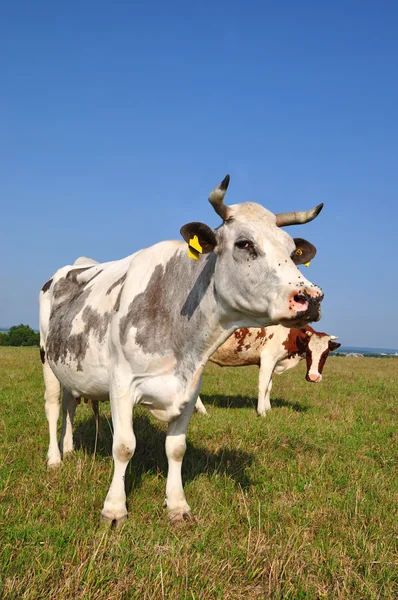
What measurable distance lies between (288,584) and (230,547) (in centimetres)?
64

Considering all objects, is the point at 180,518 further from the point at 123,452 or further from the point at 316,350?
the point at 316,350

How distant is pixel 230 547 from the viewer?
3816 mm

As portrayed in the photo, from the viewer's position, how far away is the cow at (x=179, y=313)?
159 inches

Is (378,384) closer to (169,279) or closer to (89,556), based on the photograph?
(169,279)

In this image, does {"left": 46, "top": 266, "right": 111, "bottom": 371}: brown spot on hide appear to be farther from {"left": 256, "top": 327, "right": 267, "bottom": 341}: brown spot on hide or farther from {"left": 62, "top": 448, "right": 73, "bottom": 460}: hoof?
{"left": 256, "top": 327, "right": 267, "bottom": 341}: brown spot on hide

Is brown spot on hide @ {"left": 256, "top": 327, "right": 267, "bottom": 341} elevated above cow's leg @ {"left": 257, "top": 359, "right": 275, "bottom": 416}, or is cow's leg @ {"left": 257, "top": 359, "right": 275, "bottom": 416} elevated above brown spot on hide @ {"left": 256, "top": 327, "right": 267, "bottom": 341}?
brown spot on hide @ {"left": 256, "top": 327, "right": 267, "bottom": 341}

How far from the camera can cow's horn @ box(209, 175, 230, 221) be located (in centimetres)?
407

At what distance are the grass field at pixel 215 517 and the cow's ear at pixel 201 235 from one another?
2239 millimetres

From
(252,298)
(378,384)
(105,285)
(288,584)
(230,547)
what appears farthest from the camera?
(378,384)

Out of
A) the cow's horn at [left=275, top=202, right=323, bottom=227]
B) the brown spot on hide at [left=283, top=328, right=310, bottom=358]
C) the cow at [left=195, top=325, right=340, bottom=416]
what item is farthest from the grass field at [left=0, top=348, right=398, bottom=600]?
the brown spot on hide at [left=283, top=328, right=310, bottom=358]

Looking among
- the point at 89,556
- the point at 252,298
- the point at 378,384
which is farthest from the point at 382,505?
the point at 378,384

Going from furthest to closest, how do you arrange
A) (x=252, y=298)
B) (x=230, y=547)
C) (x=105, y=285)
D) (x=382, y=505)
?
(x=105, y=285) → (x=382, y=505) → (x=252, y=298) → (x=230, y=547)

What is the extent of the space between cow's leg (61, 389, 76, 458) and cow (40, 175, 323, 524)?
1.52 m

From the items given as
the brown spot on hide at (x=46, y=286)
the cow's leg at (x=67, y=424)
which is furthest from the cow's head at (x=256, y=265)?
the brown spot on hide at (x=46, y=286)
